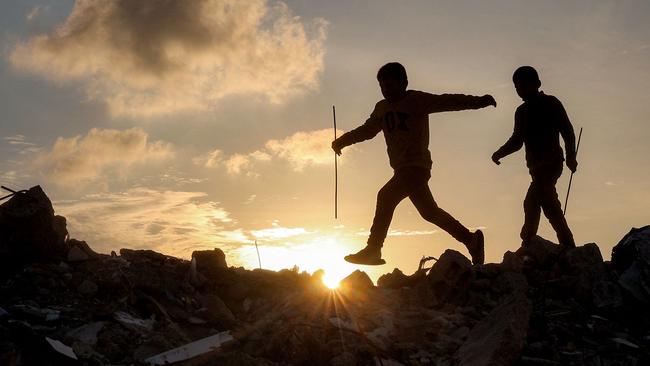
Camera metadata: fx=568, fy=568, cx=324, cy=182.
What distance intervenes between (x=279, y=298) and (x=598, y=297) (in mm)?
3410

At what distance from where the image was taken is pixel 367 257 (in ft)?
23.1

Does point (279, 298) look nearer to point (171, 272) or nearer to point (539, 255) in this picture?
point (171, 272)

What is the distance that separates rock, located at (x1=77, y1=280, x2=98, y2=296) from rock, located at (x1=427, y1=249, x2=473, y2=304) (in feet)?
11.8

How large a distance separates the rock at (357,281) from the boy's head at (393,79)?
7.13ft

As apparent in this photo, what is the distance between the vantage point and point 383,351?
4863 mm

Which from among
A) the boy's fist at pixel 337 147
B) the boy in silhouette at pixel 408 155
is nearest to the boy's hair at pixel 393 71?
the boy in silhouette at pixel 408 155

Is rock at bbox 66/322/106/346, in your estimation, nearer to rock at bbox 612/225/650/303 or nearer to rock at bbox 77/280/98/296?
rock at bbox 77/280/98/296

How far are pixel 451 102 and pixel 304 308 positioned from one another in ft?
9.95

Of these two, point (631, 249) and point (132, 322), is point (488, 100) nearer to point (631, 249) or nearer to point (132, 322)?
point (631, 249)

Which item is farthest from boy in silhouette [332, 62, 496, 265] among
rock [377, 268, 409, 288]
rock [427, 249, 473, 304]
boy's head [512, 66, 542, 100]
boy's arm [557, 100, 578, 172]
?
boy's arm [557, 100, 578, 172]

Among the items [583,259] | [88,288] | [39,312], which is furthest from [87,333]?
[583,259]

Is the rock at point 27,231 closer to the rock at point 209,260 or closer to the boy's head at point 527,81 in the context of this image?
the rock at point 209,260

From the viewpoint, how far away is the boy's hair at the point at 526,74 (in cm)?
742

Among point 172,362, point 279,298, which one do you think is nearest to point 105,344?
point 172,362
